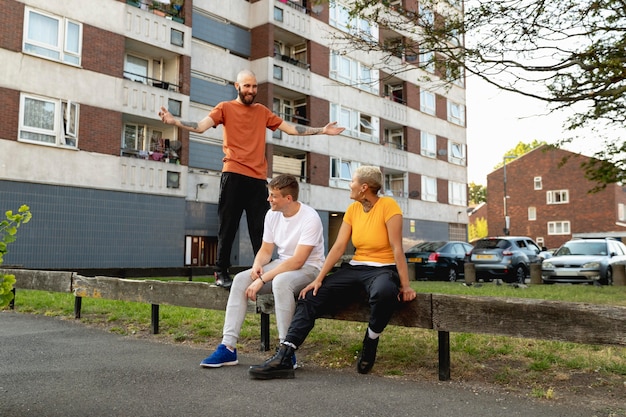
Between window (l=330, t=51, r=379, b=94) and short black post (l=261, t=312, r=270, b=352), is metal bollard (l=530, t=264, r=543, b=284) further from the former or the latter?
short black post (l=261, t=312, r=270, b=352)

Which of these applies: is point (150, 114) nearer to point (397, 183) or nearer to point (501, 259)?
point (501, 259)

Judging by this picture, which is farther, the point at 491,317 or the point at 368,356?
the point at 368,356

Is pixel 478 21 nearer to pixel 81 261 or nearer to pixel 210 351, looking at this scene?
pixel 210 351

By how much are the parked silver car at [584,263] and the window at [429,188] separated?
15040 millimetres

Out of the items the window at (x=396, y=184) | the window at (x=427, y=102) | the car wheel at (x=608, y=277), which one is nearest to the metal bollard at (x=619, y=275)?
the car wheel at (x=608, y=277)

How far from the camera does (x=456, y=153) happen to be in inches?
1446

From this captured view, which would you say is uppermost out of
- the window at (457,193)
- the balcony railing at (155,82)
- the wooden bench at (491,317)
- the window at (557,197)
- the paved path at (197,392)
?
the balcony railing at (155,82)

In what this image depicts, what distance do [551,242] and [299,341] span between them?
57381 millimetres

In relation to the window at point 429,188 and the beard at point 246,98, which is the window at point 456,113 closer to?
the window at point 429,188

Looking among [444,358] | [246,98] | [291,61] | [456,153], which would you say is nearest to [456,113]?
[456,153]

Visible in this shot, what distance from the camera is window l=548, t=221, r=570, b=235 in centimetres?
5565

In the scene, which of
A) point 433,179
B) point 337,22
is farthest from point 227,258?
point 433,179

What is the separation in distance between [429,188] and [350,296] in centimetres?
2996

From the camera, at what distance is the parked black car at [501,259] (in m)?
18.6
